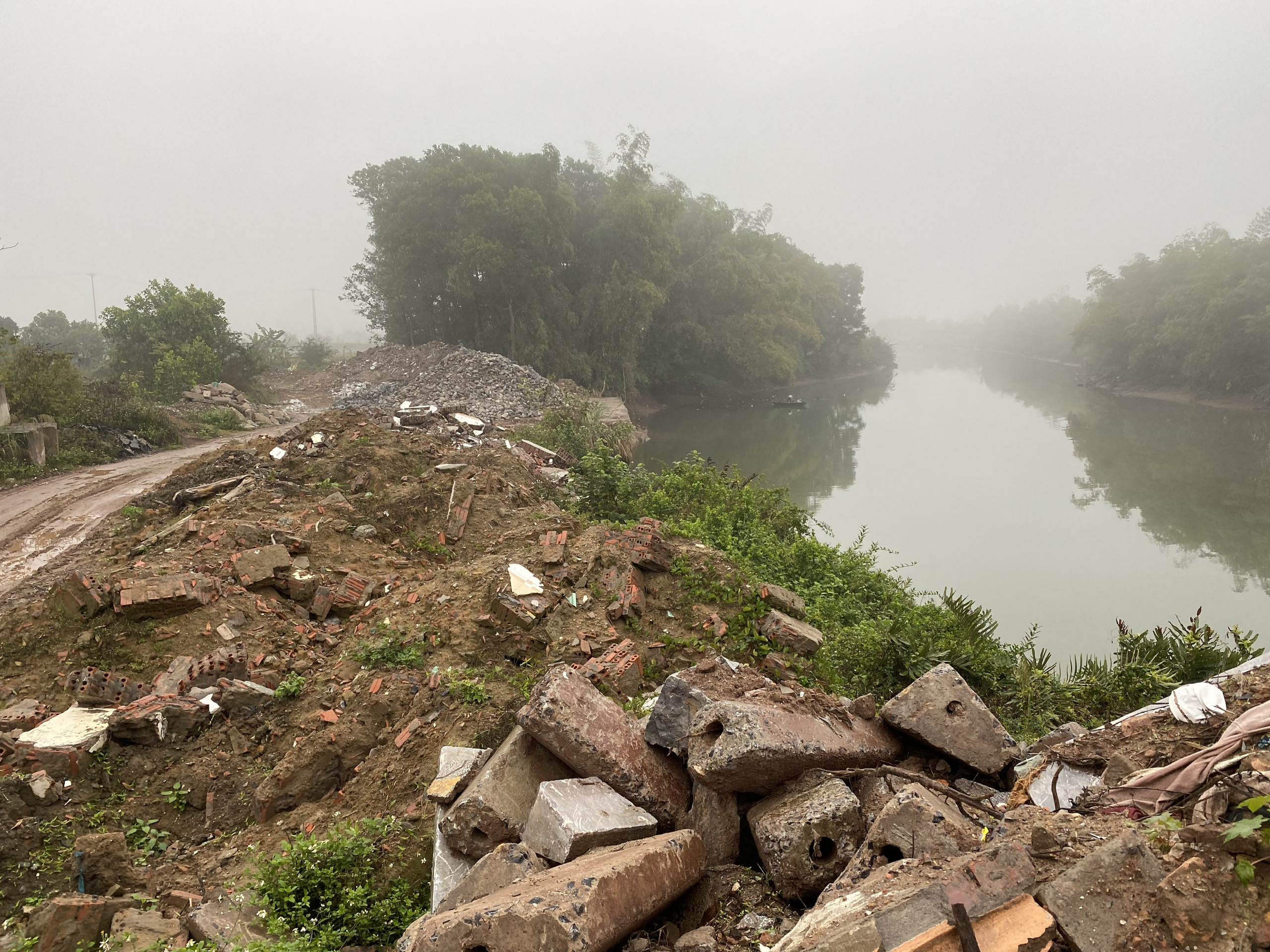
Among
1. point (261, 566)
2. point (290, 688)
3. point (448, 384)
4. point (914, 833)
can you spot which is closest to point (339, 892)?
point (290, 688)

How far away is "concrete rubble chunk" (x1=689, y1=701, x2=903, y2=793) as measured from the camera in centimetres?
293

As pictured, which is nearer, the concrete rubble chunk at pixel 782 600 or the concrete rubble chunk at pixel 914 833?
the concrete rubble chunk at pixel 914 833

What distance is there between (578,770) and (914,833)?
5.04 feet

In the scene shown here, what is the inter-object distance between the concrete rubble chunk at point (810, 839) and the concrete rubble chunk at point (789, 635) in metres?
3.02

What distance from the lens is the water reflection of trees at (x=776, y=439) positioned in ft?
69.0

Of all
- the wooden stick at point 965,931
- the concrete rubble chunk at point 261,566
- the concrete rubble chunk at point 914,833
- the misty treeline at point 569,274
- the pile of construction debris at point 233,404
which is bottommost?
the concrete rubble chunk at point 914,833

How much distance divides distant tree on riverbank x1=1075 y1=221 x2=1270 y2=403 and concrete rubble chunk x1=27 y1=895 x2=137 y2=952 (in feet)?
122

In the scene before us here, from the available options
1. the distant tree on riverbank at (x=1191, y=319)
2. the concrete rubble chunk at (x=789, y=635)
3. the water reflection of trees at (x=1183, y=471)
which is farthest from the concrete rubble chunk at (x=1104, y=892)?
the distant tree on riverbank at (x=1191, y=319)

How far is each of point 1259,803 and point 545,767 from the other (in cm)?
273

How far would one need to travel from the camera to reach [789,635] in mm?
5926

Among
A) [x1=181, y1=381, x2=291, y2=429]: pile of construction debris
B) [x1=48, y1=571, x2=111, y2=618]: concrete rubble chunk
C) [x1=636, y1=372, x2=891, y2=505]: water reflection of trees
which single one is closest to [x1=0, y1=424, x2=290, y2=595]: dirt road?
[x1=48, y1=571, x2=111, y2=618]: concrete rubble chunk

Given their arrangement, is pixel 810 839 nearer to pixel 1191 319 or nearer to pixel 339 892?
pixel 339 892

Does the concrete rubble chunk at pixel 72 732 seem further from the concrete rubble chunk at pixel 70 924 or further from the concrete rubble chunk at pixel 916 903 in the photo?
the concrete rubble chunk at pixel 916 903

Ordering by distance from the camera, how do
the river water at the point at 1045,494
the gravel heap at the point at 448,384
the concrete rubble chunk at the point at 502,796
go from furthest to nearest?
the gravel heap at the point at 448,384, the river water at the point at 1045,494, the concrete rubble chunk at the point at 502,796
